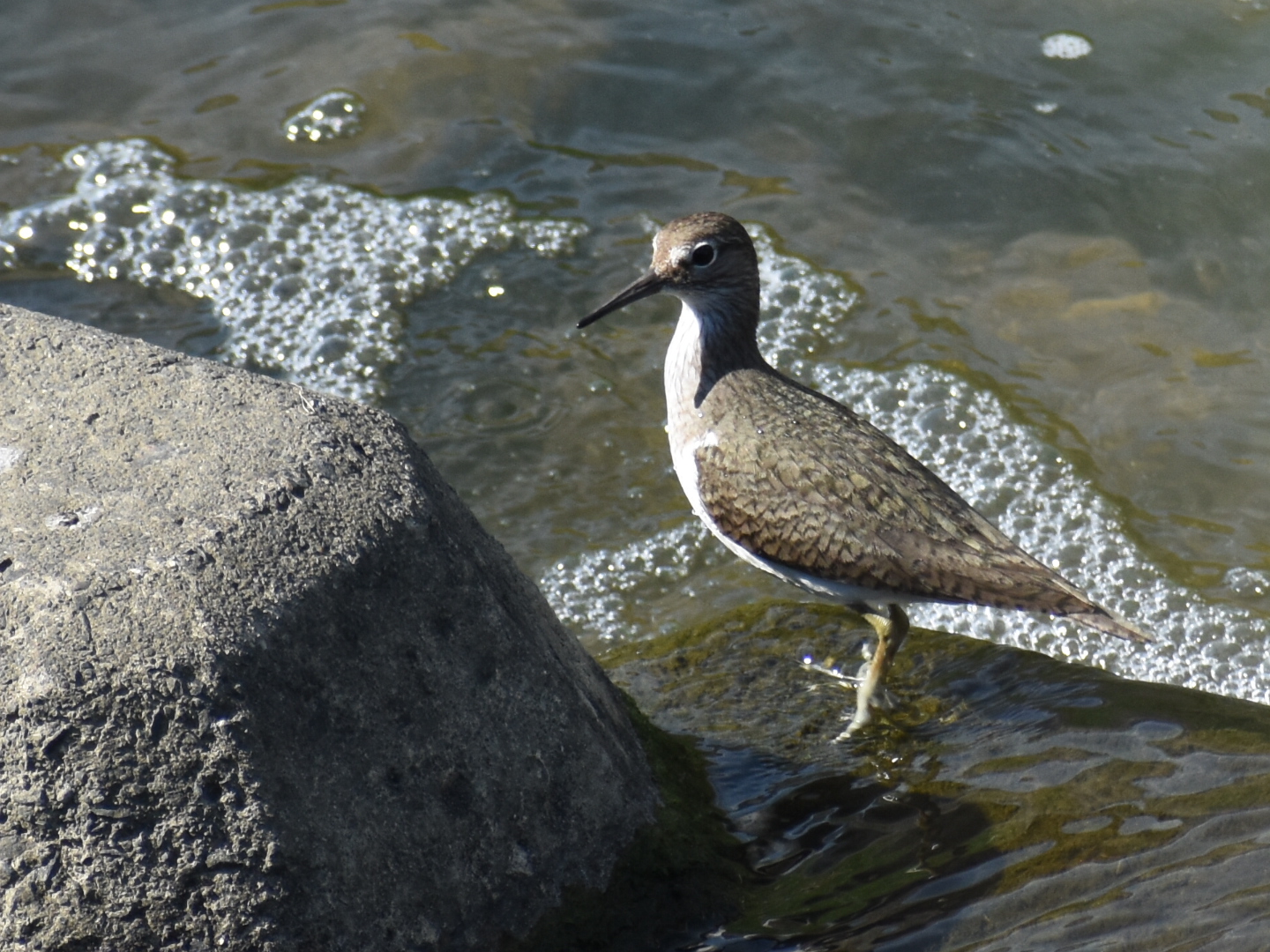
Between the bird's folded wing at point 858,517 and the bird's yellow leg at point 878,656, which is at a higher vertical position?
the bird's folded wing at point 858,517

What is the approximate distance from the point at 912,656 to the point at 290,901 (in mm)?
2728

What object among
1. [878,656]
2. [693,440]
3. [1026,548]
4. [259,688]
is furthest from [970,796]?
[1026,548]

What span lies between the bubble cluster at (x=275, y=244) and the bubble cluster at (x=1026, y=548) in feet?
6.36

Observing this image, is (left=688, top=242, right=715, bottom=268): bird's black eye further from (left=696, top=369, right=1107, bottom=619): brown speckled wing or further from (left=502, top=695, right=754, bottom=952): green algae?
(left=502, top=695, right=754, bottom=952): green algae

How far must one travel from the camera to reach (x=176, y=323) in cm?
711

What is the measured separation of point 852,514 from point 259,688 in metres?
2.34

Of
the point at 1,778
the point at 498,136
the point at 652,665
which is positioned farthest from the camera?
the point at 498,136

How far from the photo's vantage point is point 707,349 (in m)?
5.23

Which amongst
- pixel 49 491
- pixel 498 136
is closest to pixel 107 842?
pixel 49 491

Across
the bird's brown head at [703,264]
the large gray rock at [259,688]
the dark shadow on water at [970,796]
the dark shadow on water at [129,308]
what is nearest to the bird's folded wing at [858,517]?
the dark shadow on water at [970,796]

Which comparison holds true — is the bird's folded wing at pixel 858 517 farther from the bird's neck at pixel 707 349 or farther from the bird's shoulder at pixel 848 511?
the bird's neck at pixel 707 349

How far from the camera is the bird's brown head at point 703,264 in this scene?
5230 millimetres

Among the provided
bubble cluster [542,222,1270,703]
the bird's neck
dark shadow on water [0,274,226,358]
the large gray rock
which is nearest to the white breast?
the bird's neck

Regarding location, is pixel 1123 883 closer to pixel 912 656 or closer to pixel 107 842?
pixel 912 656
